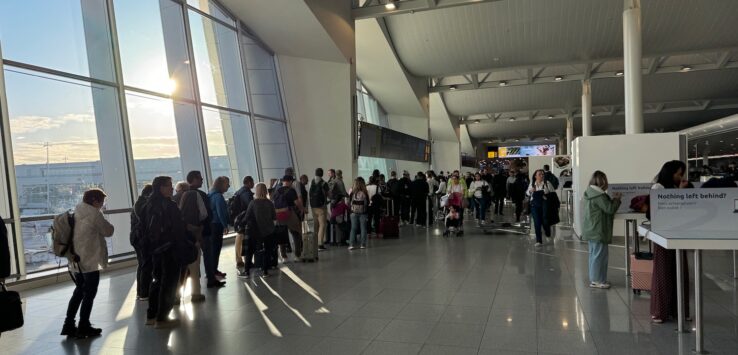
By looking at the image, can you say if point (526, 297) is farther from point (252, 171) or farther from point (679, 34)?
point (679, 34)

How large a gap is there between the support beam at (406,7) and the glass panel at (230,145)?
164 inches

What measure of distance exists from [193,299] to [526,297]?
368 centimetres

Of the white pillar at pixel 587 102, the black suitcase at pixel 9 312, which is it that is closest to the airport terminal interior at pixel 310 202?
the black suitcase at pixel 9 312

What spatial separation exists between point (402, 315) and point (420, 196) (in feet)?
25.8

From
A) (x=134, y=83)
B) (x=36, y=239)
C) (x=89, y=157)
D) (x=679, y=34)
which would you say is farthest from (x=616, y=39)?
(x=36, y=239)

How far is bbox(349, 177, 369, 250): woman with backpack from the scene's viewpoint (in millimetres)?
8742

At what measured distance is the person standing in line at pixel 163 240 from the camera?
14.3 ft

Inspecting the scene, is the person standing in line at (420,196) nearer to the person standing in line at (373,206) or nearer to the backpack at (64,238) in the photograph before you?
the person standing in line at (373,206)

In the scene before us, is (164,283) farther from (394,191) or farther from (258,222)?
(394,191)

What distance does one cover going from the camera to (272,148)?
40.9 ft

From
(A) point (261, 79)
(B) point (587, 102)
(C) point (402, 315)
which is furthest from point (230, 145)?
(B) point (587, 102)

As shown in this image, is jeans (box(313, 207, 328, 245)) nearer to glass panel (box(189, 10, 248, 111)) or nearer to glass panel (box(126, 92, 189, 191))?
glass panel (box(126, 92, 189, 191))

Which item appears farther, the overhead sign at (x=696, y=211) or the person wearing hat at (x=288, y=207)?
the person wearing hat at (x=288, y=207)

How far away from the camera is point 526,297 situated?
5.12 m
